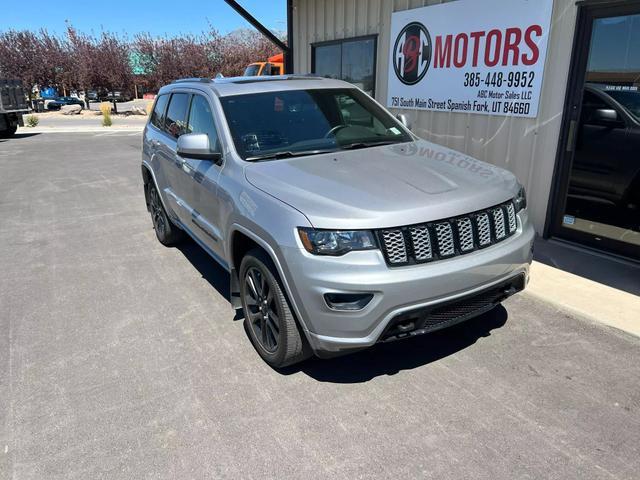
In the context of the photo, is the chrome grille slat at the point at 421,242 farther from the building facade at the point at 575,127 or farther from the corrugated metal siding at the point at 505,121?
the corrugated metal siding at the point at 505,121

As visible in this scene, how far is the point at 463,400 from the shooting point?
9.59 feet

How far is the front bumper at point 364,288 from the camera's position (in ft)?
8.64

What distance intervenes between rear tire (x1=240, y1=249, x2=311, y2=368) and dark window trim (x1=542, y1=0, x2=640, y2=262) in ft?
12.1

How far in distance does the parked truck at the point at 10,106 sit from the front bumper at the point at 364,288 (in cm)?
1980

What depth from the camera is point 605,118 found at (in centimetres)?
511

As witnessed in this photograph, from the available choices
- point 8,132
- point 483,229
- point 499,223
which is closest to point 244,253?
point 483,229

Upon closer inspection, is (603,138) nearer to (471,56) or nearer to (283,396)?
(471,56)

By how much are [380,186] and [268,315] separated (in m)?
1.08

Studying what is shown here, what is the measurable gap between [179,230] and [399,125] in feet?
9.02

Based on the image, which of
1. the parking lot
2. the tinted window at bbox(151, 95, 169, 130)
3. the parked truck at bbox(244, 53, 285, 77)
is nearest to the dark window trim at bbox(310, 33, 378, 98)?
the tinted window at bbox(151, 95, 169, 130)

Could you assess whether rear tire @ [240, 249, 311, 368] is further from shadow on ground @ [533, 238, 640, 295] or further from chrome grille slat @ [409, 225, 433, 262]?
shadow on ground @ [533, 238, 640, 295]

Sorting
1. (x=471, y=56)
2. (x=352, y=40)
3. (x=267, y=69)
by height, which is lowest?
(x=471, y=56)

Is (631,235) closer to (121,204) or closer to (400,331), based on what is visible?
(400,331)

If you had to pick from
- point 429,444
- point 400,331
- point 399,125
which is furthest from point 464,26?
point 429,444
